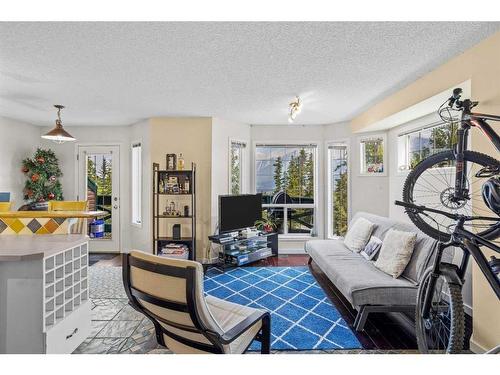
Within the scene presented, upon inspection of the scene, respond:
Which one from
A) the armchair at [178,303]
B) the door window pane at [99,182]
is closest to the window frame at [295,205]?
the door window pane at [99,182]

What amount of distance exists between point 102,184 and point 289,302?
13.5ft

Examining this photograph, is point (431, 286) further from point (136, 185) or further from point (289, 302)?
point (136, 185)

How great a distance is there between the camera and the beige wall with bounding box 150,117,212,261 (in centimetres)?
434

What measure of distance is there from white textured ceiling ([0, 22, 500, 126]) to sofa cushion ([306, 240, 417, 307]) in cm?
197

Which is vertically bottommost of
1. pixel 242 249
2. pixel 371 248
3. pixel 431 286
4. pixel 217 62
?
pixel 242 249

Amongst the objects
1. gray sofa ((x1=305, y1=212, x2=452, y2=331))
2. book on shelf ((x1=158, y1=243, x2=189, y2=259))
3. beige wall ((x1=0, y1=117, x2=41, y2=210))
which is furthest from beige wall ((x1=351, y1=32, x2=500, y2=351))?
beige wall ((x1=0, y1=117, x2=41, y2=210))

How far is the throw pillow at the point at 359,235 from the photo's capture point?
3.46m

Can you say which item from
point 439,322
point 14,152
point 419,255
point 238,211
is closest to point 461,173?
point 439,322

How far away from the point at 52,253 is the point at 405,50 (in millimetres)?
3018

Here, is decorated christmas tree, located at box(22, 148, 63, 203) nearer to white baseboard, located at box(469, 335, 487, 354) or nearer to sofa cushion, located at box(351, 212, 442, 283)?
sofa cushion, located at box(351, 212, 442, 283)

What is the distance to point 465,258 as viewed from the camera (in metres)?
1.59

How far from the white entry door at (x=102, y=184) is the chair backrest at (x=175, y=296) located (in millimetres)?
4007
